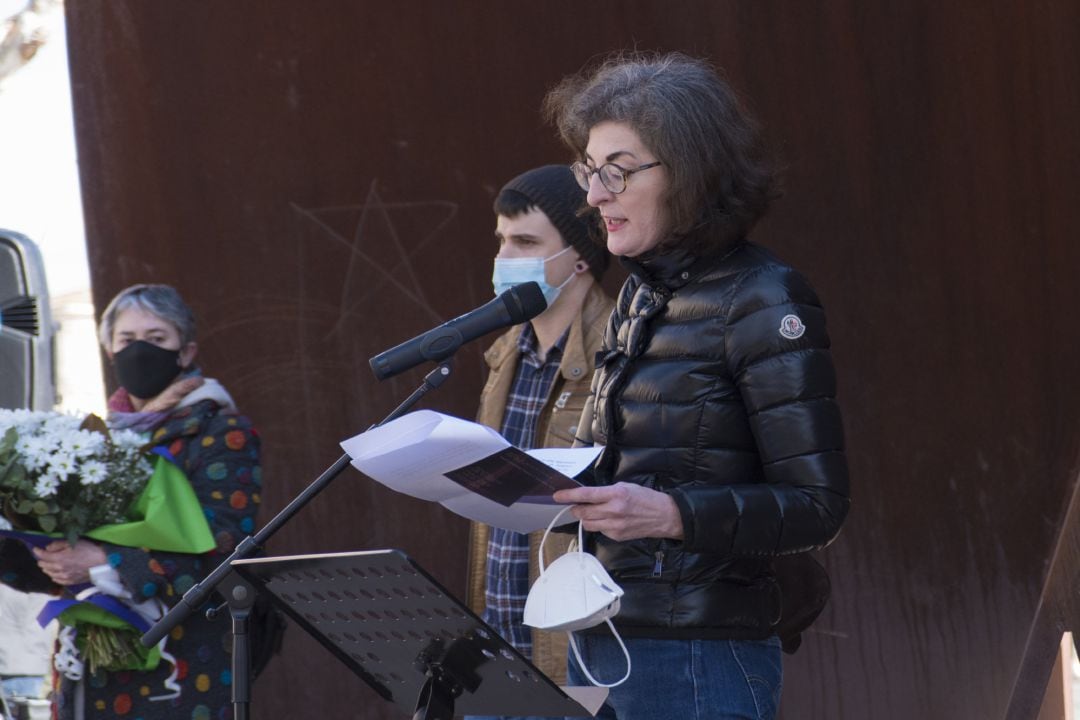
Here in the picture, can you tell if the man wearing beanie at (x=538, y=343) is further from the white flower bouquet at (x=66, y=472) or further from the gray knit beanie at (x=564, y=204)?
the white flower bouquet at (x=66, y=472)

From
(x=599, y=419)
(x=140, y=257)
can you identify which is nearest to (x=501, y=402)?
(x=599, y=419)

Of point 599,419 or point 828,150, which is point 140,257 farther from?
point 599,419

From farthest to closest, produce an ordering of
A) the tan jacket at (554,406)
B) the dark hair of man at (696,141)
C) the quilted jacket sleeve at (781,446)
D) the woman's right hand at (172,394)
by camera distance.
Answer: the woman's right hand at (172,394) → the tan jacket at (554,406) → the dark hair of man at (696,141) → the quilted jacket sleeve at (781,446)

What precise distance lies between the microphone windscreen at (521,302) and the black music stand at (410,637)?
1.99 ft

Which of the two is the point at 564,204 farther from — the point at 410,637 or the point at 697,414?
the point at 410,637

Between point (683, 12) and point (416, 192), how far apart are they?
47.9 inches

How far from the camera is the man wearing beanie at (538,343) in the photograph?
142 inches

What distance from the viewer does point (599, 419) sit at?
8.69ft

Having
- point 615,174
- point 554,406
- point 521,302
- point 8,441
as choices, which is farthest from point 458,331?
point 8,441

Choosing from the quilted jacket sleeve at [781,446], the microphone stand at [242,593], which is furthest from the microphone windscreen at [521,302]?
the quilted jacket sleeve at [781,446]

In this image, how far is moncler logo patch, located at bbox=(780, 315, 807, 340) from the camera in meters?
2.43

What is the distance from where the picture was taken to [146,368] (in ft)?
13.6

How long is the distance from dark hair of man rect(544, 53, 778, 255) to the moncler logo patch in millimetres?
228

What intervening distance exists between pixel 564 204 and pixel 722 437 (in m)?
1.40
